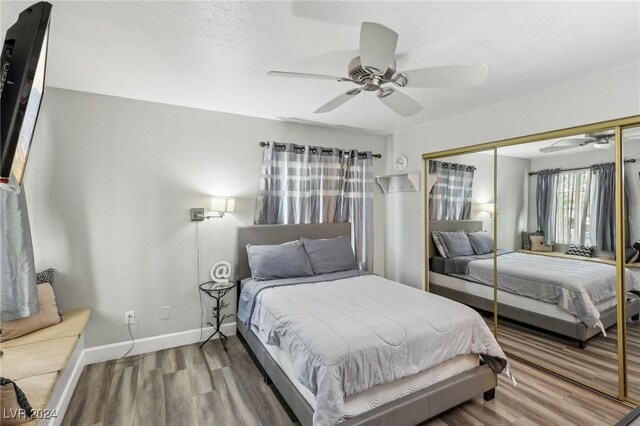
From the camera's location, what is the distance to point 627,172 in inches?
90.1

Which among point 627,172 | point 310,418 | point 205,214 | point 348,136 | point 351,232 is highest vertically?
point 348,136

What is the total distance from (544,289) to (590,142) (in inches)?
52.8

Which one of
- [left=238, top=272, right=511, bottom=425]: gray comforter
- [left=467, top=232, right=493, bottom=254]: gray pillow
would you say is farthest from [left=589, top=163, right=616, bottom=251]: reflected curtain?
[left=238, top=272, right=511, bottom=425]: gray comforter

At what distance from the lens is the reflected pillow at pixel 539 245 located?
2.85 meters

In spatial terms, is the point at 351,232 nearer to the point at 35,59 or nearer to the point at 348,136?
the point at 348,136

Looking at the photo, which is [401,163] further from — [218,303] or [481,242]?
[218,303]

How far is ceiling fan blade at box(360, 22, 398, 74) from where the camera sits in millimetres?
1423

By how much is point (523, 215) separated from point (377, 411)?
2.36 meters

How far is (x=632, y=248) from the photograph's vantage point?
7.50 feet

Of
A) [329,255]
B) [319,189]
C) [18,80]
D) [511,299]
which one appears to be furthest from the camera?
[319,189]

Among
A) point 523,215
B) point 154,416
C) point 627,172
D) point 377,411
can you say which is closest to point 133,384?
point 154,416

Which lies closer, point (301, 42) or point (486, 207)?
point (301, 42)

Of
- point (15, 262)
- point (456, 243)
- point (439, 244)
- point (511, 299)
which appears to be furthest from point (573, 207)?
point (15, 262)

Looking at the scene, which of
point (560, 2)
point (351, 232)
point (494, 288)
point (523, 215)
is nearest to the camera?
point (560, 2)
